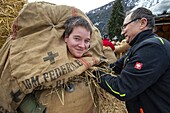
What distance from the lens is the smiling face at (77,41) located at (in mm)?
1695

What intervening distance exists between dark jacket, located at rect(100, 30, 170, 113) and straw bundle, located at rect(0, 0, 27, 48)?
943 millimetres

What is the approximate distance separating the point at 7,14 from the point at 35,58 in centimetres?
76

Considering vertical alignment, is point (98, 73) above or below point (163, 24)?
above

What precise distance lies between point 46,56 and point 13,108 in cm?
45

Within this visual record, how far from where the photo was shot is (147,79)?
5.80 feet

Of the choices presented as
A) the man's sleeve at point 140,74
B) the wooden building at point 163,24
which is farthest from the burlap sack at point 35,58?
the wooden building at point 163,24

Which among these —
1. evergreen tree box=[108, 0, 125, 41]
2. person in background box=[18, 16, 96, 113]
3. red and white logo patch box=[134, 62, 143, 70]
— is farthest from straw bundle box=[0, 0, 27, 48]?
evergreen tree box=[108, 0, 125, 41]

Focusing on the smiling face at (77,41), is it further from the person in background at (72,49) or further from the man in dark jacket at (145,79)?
the man in dark jacket at (145,79)

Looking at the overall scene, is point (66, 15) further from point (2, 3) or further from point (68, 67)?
point (2, 3)

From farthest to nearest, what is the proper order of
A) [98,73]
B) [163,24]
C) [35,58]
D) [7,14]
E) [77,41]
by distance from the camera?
[163,24], [7,14], [98,73], [77,41], [35,58]

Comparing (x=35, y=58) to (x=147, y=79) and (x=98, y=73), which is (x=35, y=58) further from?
(x=147, y=79)

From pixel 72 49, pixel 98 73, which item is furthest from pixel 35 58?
pixel 98 73

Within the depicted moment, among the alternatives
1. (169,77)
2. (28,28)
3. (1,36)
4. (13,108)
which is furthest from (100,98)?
(1,36)

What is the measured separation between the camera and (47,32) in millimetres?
1681
